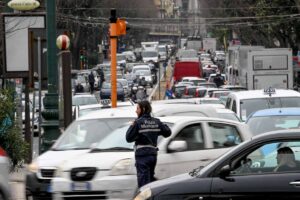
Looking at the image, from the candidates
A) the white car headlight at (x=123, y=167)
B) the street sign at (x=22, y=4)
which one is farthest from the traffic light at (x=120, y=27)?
the white car headlight at (x=123, y=167)

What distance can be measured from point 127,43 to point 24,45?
121 meters

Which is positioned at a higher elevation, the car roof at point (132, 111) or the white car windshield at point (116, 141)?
the car roof at point (132, 111)

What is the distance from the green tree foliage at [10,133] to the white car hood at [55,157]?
18.8 ft

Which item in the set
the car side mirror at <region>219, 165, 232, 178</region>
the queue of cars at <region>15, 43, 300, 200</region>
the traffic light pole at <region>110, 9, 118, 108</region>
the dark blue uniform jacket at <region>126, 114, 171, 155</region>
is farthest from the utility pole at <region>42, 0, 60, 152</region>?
the car side mirror at <region>219, 165, 232, 178</region>

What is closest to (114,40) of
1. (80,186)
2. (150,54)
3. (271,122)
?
(271,122)

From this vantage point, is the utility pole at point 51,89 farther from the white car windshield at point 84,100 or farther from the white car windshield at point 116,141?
the white car windshield at point 84,100

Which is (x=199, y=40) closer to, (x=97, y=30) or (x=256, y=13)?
(x=97, y=30)

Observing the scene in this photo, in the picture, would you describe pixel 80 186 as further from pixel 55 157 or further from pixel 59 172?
pixel 55 157

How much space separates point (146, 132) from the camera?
39.7 ft

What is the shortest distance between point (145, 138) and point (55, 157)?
1.46 meters

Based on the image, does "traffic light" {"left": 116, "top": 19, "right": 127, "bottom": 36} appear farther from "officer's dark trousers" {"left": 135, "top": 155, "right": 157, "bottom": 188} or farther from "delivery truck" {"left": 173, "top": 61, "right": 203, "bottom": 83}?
"delivery truck" {"left": 173, "top": 61, "right": 203, "bottom": 83}

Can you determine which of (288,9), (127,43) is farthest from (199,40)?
(288,9)

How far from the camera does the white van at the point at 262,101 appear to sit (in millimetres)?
21859

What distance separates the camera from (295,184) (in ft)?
28.3
